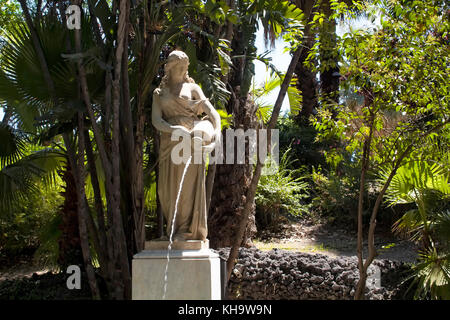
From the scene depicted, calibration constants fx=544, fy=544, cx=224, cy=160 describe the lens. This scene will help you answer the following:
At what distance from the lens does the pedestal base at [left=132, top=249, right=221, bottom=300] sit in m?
4.96

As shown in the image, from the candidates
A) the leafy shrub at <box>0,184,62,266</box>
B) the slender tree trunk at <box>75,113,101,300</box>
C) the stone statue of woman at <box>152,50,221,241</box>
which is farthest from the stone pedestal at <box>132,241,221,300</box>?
the leafy shrub at <box>0,184,62,266</box>

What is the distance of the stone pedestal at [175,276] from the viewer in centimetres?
496

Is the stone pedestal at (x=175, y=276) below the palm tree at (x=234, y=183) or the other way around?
below

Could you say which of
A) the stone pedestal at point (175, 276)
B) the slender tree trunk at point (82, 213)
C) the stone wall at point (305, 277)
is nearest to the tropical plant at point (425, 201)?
the stone wall at point (305, 277)

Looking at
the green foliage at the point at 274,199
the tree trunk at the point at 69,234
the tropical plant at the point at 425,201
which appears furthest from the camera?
the green foliage at the point at 274,199

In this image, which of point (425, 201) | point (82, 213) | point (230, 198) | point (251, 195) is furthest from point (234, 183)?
point (82, 213)

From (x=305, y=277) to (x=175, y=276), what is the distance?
3662 mm

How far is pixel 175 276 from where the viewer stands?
4957 mm

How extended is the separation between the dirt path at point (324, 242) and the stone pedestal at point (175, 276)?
5.97 metres

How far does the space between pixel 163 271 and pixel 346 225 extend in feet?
28.7

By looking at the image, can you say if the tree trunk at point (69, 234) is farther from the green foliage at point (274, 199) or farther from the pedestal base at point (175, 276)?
the green foliage at point (274, 199)

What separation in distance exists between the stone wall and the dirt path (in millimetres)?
2164

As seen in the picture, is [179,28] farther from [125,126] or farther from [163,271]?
[163,271]

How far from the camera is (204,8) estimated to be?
22.8 feet
